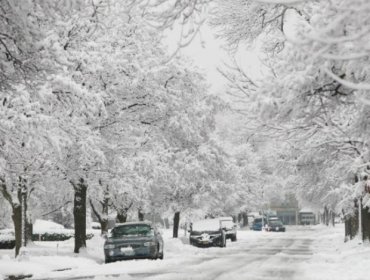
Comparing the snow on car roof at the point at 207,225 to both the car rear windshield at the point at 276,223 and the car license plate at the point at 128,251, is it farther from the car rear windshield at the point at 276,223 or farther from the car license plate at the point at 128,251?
the car rear windshield at the point at 276,223

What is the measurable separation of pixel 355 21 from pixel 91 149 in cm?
1796

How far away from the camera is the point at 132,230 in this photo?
23391mm

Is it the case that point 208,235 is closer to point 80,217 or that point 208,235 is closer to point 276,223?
point 80,217

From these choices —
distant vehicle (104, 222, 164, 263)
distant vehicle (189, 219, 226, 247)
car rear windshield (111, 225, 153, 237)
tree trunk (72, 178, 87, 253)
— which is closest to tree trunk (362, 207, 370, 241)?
distant vehicle (189, 219, 226, 247)

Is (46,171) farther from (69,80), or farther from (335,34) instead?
(335,34)

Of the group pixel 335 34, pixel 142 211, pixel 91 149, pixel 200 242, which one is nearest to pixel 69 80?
pixel 91 149

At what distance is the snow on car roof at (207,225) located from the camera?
36.3 meters

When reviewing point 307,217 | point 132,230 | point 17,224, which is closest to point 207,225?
point 132,230

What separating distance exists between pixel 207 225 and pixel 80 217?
12110mm

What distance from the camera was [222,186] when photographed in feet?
143

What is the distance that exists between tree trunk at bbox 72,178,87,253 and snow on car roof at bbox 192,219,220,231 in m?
11.4

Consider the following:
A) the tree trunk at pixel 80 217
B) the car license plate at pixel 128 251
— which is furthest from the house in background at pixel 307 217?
the car license plate at pixel 128 251

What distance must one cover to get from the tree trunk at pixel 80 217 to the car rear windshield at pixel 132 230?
121 inches

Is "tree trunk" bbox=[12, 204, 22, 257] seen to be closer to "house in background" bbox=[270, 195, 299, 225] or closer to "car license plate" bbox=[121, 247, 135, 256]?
"car license plate" bbox=[121, 247, 135, 256]
